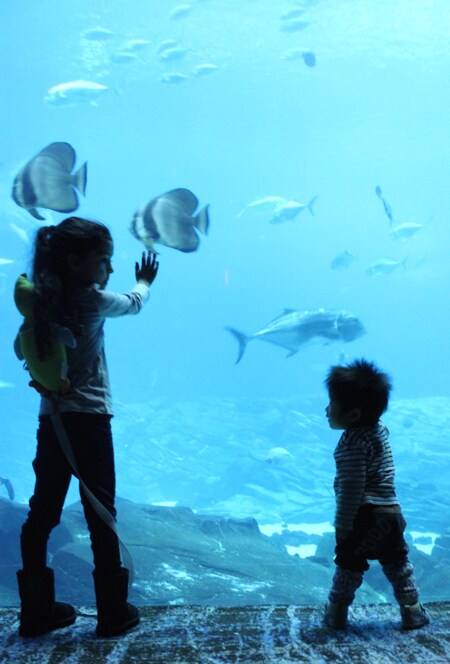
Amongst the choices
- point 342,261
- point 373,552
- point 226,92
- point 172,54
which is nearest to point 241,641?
point 373,552

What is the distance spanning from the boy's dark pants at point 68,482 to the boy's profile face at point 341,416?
81 centimetres

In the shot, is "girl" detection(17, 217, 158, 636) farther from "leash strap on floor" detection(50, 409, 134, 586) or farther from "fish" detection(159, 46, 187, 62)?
"fish" detection(159, 46, 187, 62)

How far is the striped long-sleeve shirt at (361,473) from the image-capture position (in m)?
1.85

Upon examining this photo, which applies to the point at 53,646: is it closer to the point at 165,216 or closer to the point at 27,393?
the point at 165,216

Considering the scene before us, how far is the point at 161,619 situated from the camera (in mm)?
1937

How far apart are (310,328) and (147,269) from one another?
6.26 meters

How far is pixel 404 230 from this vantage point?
38.9 feet

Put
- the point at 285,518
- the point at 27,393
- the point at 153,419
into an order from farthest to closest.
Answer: the point at 27,393 → the point at 153,419 → the point at 285,518

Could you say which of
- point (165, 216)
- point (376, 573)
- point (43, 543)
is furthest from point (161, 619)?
point (376, 573)

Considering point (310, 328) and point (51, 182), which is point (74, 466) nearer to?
point (51, 182)

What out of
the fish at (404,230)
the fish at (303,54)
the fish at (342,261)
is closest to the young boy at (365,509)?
the fish at (404,230)

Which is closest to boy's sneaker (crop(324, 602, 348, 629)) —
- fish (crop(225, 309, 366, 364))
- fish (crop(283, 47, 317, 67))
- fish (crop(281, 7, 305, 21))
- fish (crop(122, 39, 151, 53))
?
fish (crop(225, 309, 366, 364))

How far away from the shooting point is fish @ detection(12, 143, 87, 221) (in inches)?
125

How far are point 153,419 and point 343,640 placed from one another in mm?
27489
